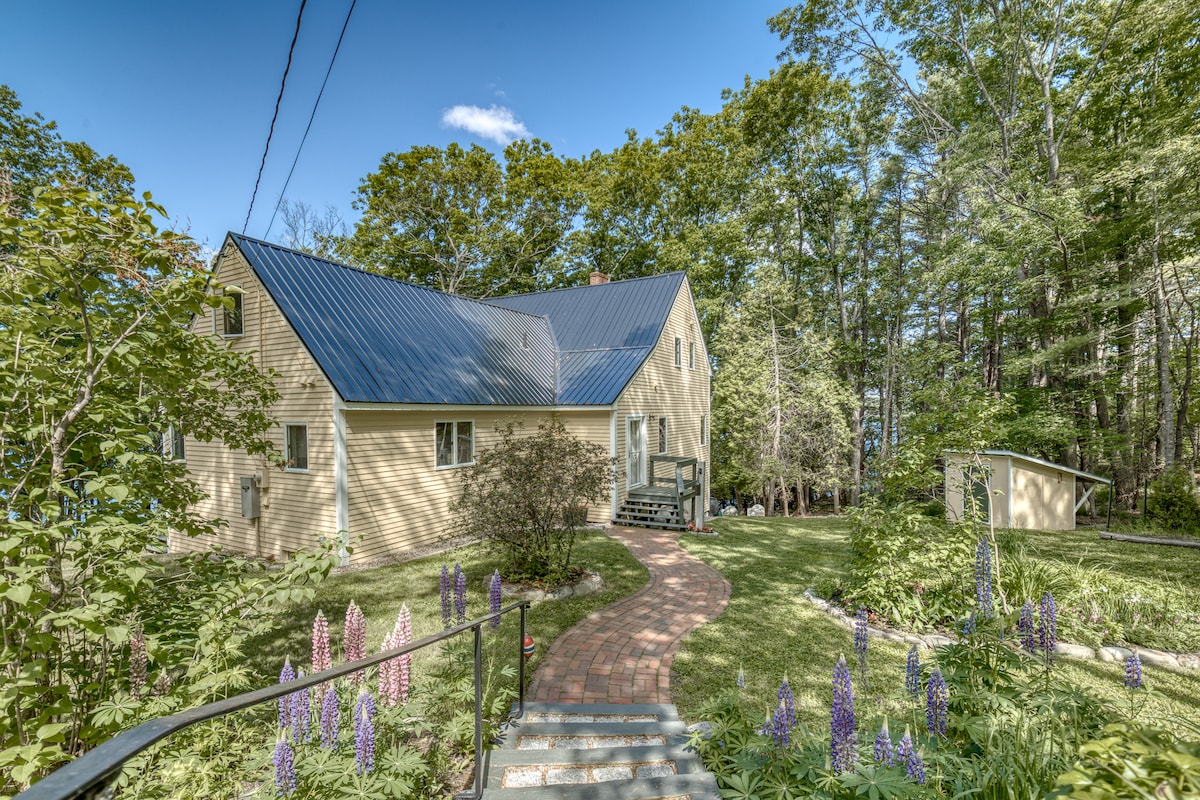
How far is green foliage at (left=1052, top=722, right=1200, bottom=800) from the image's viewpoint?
97 cm

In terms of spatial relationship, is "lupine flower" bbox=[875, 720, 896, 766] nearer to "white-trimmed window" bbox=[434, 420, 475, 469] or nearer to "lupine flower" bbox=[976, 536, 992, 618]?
"lupine flower" bbox=[976, 536, 992, 618]

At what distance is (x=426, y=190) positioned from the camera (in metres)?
25.9

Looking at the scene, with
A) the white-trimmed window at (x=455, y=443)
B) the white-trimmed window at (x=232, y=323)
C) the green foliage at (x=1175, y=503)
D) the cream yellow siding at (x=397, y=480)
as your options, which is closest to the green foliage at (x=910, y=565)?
the cream yellow siding at (x=397, y=480)

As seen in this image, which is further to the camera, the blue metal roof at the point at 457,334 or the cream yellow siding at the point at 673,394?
the cream yellow siding at the point at 673,394

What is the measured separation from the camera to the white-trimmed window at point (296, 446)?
31.6 ft

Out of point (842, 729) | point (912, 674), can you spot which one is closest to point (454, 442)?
point (912, 674)

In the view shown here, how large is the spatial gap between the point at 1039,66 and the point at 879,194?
22.4ft

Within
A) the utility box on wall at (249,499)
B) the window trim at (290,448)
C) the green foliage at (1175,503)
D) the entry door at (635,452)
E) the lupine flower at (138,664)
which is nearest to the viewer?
the lupine flower at (138,664)

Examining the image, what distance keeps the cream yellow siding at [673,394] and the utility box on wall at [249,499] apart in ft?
26.7

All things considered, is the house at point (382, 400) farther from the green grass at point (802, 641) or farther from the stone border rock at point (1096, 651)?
the stone border rock at point (1096, 651)

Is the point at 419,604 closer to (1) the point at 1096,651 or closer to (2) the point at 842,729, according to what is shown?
(2) the point at 842,729

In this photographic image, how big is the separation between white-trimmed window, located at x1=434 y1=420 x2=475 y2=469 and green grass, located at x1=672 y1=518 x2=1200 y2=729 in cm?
573

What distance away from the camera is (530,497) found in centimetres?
708

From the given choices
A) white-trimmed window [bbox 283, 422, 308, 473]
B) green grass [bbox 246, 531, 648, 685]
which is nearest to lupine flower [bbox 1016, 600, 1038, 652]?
green grass [bbox 246, 531, 648, 685]
